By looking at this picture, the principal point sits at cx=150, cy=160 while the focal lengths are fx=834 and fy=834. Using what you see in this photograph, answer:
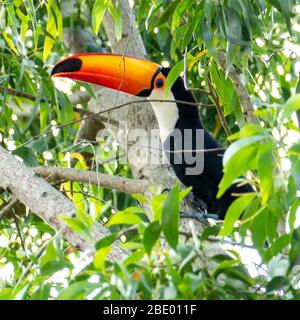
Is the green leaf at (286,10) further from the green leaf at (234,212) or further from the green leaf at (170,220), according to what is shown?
the green leaf at (170,220)

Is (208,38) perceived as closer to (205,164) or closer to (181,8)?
(181,8)

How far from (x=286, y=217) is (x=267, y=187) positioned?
0.39 metres

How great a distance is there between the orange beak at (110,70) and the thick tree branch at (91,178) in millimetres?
658

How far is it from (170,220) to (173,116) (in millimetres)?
2207

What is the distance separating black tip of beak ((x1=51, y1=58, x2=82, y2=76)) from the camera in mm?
3604

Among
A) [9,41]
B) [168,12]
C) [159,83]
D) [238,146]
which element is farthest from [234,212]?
[159,83]

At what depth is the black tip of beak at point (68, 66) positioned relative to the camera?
360 centimetres

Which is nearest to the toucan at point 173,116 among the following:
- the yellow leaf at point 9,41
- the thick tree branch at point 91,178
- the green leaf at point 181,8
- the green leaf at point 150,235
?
the yellow leaf at point 9,41

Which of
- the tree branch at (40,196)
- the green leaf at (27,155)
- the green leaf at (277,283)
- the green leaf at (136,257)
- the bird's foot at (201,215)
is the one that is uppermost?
the green leaf at (136,257)

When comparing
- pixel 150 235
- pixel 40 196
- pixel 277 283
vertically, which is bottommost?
pixel 40 196

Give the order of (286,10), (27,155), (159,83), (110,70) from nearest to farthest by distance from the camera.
A: (286,10) < (27,155) < (110,70) < (159,83)

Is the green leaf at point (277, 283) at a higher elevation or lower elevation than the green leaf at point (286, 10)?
lower

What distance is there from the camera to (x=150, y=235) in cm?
180

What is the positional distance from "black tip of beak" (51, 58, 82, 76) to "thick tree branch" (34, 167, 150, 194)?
2.06 feet
